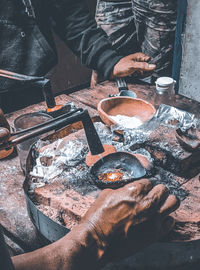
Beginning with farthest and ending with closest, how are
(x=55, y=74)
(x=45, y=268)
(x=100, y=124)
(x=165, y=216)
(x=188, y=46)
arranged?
(x=55, y=74) < (x=188, y=46) < (x=100, y=124) < (x=165, y=216) < (x=45, y=268)

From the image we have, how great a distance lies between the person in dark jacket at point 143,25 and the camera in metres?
2.87

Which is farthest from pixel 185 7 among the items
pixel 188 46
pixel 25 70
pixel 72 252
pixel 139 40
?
pixel 72 252

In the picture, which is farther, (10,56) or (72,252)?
(10,56)

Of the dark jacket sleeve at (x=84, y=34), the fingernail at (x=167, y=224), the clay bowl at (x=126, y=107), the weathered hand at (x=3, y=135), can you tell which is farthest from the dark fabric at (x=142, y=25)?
the fingernail at (x=167, y=224)

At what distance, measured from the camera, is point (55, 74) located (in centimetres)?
462

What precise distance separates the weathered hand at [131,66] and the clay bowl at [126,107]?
366mm

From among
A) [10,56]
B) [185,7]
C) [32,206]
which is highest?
[185,7]

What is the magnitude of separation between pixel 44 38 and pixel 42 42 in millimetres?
34

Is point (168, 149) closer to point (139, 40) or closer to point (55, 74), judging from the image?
point (139, 40)

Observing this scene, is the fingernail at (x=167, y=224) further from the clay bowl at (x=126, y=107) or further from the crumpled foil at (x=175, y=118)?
the clay bowl at (x=126, y=107)

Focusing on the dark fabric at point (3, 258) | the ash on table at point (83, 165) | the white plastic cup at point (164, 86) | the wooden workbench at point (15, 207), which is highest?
the dark fabric at point (3, 258)

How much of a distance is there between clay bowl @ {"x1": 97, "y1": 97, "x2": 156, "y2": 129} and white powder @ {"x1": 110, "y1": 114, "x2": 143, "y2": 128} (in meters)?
0.04

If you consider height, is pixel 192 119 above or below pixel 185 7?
below

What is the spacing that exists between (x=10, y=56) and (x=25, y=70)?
16 cm
